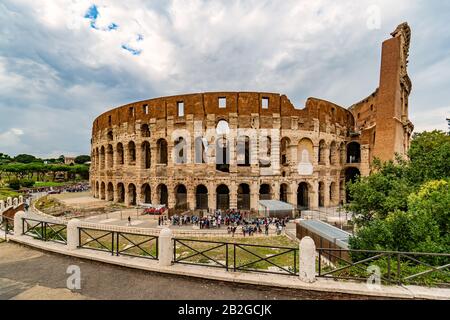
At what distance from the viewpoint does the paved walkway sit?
412cm

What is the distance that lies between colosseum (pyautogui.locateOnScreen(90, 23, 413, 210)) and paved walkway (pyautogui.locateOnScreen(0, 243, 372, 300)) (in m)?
16.1

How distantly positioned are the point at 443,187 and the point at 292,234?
835cm

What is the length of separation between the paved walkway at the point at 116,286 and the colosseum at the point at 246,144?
1608 cm

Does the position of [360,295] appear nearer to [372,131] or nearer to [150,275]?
[150,275]

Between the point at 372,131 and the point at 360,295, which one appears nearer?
the point at 360,295

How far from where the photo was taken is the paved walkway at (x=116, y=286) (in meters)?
4.12

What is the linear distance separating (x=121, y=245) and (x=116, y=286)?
29.4ft

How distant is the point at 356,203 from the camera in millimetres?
10523

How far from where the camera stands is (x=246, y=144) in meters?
25.3

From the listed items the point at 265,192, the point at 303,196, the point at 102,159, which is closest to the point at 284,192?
the point at 265,192

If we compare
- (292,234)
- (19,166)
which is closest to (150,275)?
(292,234)

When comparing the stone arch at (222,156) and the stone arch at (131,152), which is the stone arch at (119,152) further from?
the stone arch at (222,156)

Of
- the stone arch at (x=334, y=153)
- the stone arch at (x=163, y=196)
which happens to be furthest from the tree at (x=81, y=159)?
the stone arch at (x=334, y=153)

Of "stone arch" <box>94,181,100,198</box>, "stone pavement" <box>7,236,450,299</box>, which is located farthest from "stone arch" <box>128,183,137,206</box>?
"stone pavement" <box>7,236,450,299</box>
